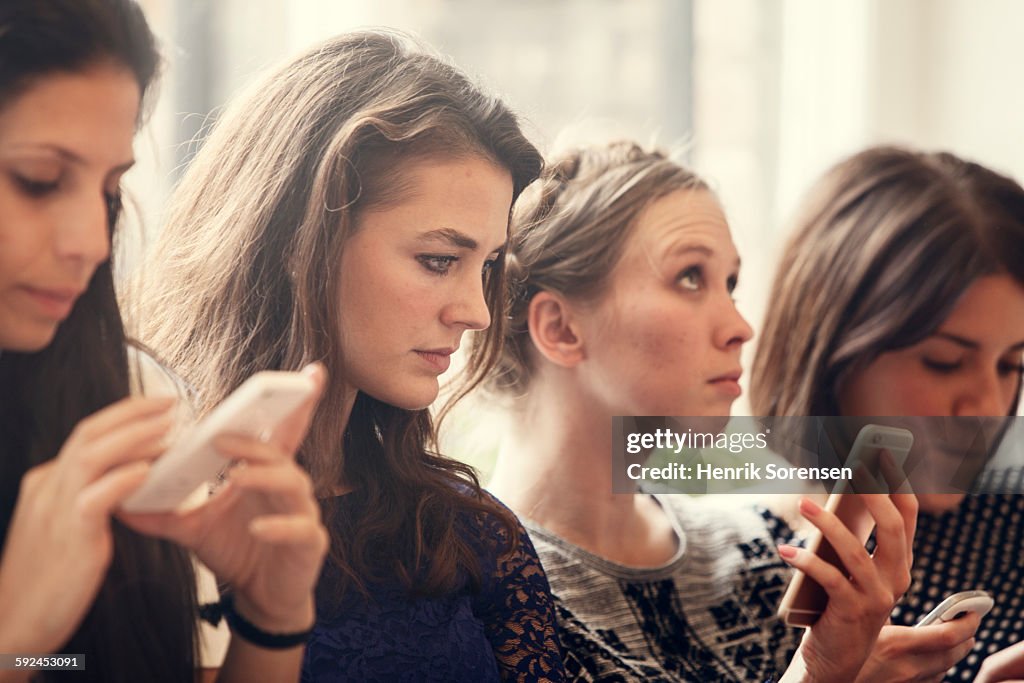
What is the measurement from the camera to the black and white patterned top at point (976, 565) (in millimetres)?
1043

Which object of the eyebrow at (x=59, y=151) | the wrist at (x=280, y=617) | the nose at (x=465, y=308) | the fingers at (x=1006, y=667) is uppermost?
the eyebrow at (x=59, y=151)

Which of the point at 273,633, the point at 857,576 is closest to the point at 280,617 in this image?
the point at 273,633

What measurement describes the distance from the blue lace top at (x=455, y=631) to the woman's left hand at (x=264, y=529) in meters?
0.13

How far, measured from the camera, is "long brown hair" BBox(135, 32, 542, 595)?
2.39ft

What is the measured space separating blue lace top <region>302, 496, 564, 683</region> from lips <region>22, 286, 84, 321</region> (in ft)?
0.85

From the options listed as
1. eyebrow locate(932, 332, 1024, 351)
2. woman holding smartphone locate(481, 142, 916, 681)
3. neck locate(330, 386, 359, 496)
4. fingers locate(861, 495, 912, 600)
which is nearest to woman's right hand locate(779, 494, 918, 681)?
fingers locate(861, 495, 912, 600)

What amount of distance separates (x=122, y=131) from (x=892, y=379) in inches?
29.2

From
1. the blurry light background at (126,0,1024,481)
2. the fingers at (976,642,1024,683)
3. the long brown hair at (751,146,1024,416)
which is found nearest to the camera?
the fingers at (976,642,1024,683)

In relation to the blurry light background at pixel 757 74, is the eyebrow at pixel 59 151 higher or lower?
higher

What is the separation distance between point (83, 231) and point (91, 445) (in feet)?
0.38

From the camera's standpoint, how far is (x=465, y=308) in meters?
0.75

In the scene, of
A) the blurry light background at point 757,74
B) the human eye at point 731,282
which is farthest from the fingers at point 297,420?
the blurry light background at point 757,74

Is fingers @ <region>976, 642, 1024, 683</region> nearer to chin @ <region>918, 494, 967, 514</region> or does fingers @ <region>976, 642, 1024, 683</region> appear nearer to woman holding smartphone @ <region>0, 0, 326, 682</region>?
chin @ <region>918, 494, 967, 514</region>

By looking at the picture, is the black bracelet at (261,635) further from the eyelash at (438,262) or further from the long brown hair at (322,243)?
the eyelash at (438,262)
